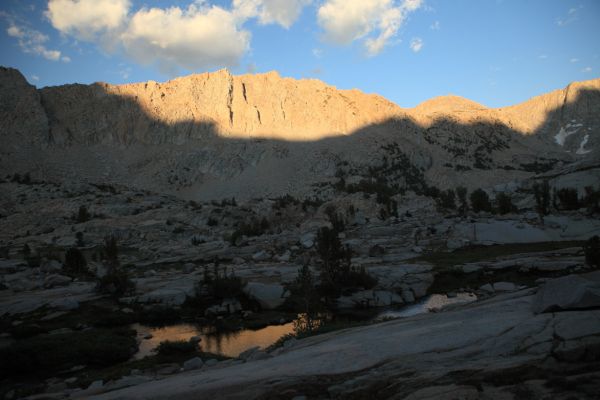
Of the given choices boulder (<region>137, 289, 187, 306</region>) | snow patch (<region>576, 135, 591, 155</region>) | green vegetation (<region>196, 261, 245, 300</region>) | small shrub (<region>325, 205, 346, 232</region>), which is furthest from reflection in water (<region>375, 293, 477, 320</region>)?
snow patch (<region>576, 135, 591, 155</region>)

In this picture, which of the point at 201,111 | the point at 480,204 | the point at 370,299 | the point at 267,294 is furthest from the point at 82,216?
the point at 201,111

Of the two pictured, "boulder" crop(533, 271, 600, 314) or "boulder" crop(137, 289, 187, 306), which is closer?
"boulder" crop(533, 271, 600, 314)

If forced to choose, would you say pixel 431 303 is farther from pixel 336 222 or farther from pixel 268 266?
pixel 336 222

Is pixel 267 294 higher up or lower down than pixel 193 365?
lower down

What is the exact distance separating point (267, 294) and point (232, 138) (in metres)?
115

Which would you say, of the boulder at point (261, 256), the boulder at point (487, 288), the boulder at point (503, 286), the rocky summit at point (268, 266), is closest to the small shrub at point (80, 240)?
the rocky summit at point (268, 266)

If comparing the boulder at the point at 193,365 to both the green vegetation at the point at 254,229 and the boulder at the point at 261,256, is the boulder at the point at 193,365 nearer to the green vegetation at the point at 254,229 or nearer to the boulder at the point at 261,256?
the boulder at the point at 261,256

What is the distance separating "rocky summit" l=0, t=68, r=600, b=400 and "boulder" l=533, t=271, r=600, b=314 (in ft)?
0.16

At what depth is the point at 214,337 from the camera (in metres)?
21.8

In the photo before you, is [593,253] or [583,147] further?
[583,147]

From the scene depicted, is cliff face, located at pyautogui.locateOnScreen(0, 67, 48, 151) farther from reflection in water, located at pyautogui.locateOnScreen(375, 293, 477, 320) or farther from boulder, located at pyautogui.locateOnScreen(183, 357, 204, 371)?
boulder, located at pyautogui.locateOnScreen(183, 357, 204, 371)

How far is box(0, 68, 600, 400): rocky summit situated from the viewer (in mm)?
8148

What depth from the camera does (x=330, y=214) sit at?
63094mm

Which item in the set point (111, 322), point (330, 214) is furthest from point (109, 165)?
point (111, 322)
